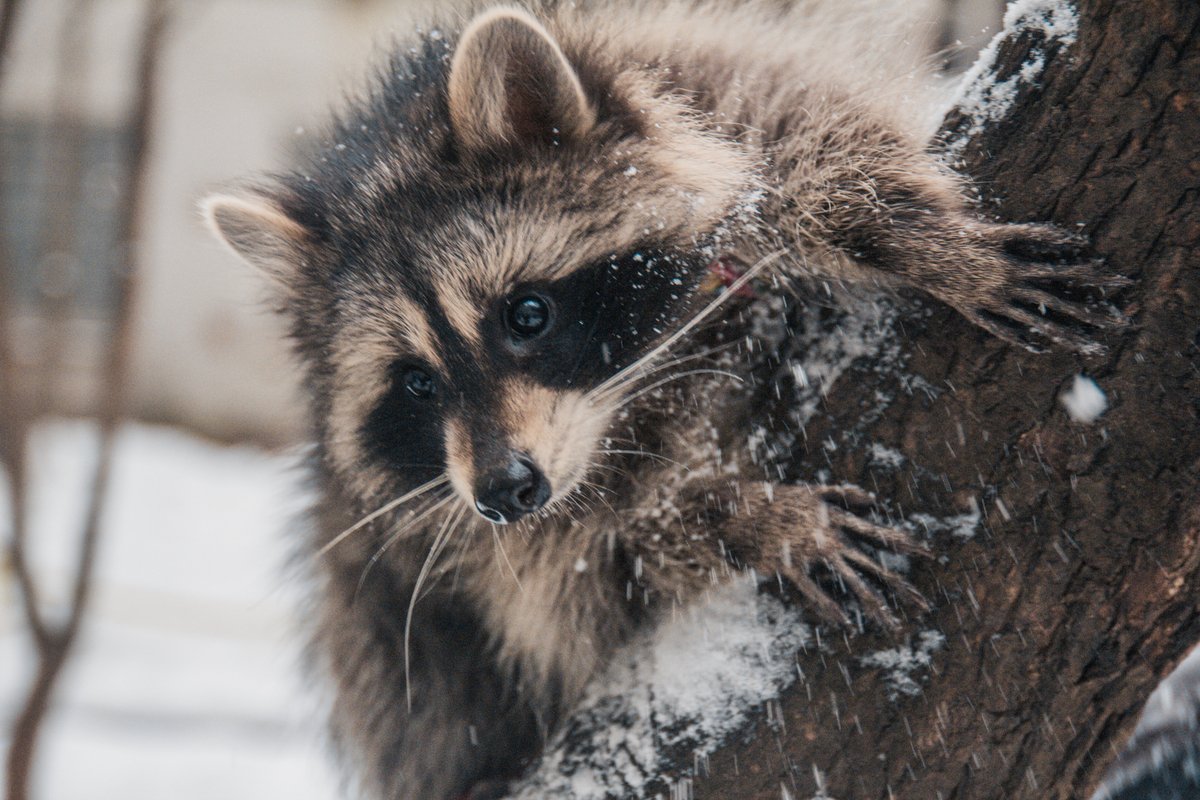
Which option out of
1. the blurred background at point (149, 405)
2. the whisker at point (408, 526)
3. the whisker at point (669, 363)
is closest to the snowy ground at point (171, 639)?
the blurred background at point (149, 405)

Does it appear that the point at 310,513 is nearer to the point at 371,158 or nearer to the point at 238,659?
the point at 371,158

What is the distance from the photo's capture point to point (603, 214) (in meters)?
2.07

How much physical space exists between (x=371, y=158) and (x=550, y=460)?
0.70 metres

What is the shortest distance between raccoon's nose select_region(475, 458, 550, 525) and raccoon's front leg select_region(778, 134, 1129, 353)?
636mm

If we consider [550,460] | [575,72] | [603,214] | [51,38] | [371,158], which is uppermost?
[575,72]

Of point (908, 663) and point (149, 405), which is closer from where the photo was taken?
point (908, 663)

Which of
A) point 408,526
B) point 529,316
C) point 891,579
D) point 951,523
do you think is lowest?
point 408,526

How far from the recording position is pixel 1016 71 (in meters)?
1.69

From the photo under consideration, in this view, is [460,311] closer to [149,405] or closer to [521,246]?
[521,246]

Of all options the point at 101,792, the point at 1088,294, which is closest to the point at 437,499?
the point at 1088,294

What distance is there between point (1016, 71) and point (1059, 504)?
652mm

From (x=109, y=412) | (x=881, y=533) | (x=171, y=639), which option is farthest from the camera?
(x=171, y=639)

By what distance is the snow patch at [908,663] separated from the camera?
164 cm

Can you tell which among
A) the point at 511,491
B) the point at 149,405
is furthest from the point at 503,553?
the point at 149,405
